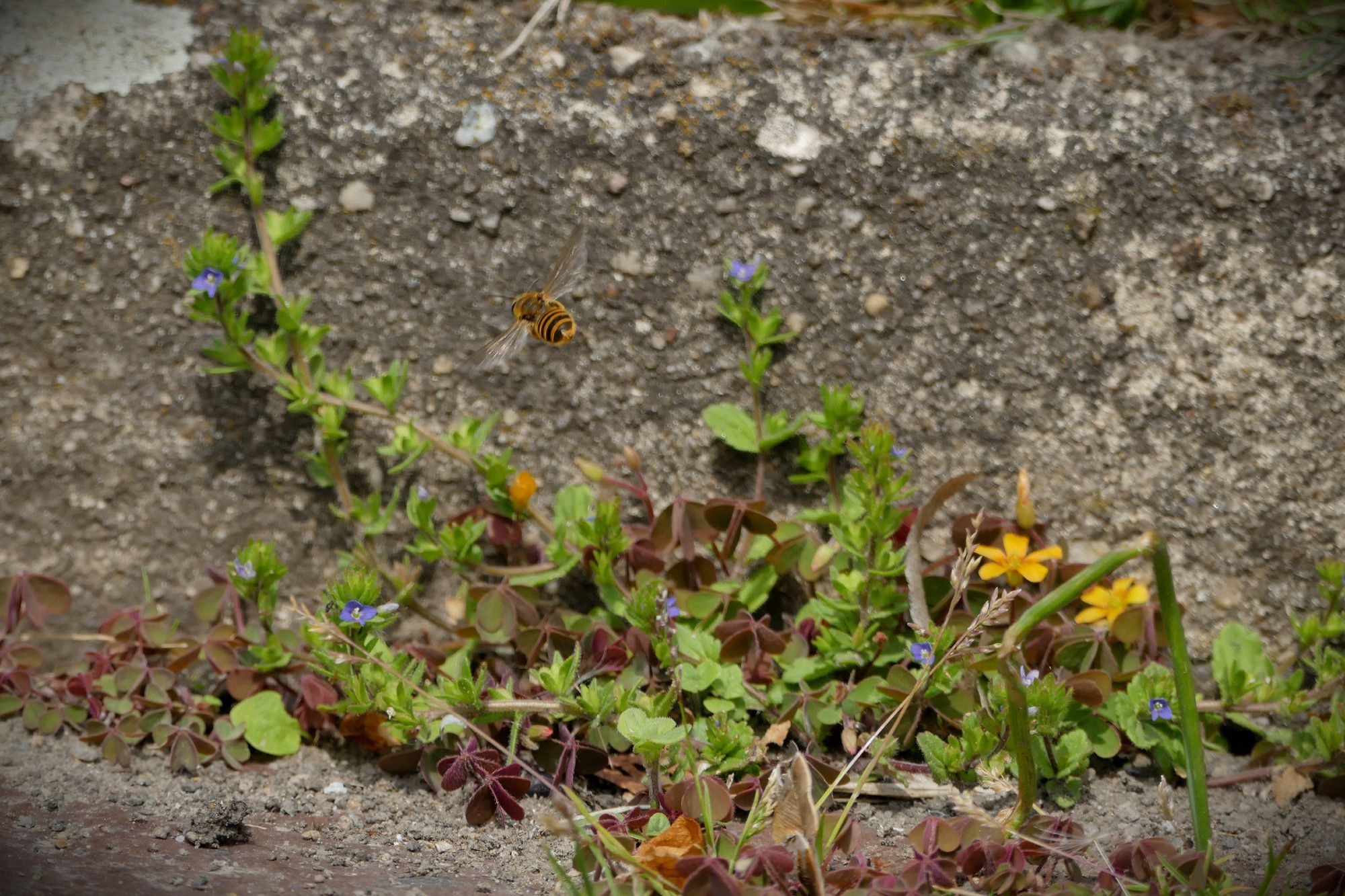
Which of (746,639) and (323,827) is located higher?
(746,639)

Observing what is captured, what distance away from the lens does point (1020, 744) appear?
5.94 ft

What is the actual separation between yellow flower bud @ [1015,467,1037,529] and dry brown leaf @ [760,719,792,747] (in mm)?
686

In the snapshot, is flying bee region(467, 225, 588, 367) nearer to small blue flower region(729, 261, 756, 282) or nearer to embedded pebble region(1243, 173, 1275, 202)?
small blue flower region(729, 261, 756, 282)

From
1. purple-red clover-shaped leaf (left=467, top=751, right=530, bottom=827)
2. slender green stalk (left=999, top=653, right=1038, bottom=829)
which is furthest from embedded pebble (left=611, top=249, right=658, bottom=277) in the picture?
slender green stalk (left=999, top=653, right=1038, bottom=829)

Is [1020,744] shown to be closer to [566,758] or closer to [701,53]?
[566,758]

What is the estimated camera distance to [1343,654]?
235 cm

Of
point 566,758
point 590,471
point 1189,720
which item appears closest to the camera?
point 1189,720

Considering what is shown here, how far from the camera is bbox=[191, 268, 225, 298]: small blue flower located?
7.67ft

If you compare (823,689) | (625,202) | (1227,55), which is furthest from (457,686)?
(1227,55)

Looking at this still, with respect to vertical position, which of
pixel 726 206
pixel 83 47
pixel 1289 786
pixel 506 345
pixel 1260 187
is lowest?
pixel 1289 786

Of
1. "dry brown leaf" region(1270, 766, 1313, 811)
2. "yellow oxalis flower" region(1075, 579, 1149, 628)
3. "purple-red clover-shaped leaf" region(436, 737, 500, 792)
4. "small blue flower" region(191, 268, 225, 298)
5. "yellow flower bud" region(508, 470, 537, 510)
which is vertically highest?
"small blue flower" region(191, 268, 225, 298)

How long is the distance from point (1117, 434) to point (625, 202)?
125cm

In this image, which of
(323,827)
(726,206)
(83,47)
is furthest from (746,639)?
(83,47)

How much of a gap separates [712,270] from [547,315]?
1.49 feet
